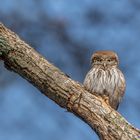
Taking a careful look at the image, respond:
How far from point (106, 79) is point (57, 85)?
584 millimetres

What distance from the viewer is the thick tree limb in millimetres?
2432

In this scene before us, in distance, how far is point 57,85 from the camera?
247cm

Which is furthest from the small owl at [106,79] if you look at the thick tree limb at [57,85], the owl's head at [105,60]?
the thick tree limb at [57,85]

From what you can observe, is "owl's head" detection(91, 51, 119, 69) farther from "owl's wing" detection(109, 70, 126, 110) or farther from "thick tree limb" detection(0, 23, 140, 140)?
"thick tree limb" detection(0, 23, 140, 140)

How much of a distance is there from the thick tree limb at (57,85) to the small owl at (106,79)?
0.26 m

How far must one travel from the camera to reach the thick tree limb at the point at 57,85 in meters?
2.43

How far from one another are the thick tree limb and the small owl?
0.26 m

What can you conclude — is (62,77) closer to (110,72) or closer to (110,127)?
(110,127)

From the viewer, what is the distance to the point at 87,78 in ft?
9.62

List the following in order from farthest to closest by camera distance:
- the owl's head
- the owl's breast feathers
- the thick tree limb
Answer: the owl's head < the owl's breast feathers < the thick tree limb

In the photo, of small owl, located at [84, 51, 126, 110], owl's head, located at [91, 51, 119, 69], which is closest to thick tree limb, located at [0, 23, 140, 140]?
small owl, located at [84, 51, 126, 110]

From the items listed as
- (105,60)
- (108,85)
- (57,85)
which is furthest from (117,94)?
(57,85)

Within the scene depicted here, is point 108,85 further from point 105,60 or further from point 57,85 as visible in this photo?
point 57,85

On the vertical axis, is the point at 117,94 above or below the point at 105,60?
below
